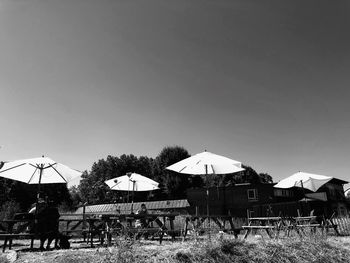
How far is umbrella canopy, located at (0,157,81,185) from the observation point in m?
8.44

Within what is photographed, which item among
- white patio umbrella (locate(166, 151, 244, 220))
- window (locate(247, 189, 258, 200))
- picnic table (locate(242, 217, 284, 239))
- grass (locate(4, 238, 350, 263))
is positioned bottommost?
grass (locate(4, 238, 350, 263))

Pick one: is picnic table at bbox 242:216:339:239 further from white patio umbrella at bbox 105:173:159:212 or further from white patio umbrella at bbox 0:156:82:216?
white patio umbrella at bbox 0:156:82:216

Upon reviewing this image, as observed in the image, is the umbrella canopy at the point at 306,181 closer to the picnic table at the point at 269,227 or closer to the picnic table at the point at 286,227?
the picnic table at the point at 286,227

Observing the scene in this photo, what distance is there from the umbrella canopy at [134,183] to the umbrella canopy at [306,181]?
594 cm

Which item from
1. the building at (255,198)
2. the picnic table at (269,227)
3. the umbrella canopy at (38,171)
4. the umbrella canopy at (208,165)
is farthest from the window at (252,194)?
the umbrella canopy at (38,171)

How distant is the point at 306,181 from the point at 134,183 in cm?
822

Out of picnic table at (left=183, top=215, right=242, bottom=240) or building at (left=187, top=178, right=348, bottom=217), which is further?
building at (left=187, top=178, right=348, bottom=217)

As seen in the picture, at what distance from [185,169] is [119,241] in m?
4.15

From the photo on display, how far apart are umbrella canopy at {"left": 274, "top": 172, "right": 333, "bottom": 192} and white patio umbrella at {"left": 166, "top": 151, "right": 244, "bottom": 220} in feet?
20.7

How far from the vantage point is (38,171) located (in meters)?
9.50

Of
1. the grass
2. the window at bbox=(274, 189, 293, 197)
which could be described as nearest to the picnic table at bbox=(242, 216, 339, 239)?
the grass

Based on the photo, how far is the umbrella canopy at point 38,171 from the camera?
8.44 metres

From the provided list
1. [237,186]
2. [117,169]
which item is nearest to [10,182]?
[117,169]

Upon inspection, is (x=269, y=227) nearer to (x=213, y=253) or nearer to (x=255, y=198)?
(x=213, y=253)
